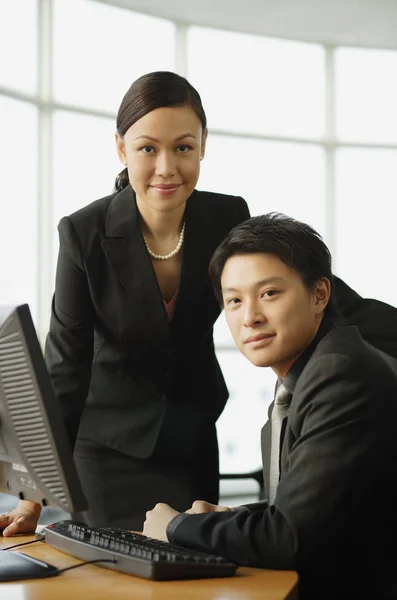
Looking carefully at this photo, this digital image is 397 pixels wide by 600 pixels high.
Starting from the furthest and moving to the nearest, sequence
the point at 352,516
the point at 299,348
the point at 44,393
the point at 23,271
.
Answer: the point at 23,271 → the point at 299,348 → the point at 352,516 → the point at 44,393

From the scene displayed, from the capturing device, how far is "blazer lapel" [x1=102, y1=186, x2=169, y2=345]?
218 cm

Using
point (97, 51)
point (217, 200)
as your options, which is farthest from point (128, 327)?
point (97, 51)

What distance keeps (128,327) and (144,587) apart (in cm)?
102

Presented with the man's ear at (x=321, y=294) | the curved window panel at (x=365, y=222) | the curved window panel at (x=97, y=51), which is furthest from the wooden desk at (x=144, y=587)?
the curved window panel at (x=365, y=222)

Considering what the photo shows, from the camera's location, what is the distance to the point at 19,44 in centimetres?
536

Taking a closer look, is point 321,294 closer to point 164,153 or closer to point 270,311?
point 270,311

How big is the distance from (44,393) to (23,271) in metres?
4.34

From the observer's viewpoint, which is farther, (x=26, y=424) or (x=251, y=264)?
(x=251, y=264)

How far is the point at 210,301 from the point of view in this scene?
2242 millimetres

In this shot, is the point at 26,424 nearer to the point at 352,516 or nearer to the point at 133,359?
the point at 352,516

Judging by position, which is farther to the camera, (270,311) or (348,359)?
(270,311)

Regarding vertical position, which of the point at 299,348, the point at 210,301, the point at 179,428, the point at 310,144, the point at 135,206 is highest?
the point at 310,144

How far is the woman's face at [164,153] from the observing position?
202 cm

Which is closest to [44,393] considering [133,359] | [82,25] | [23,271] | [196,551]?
[196,551]
